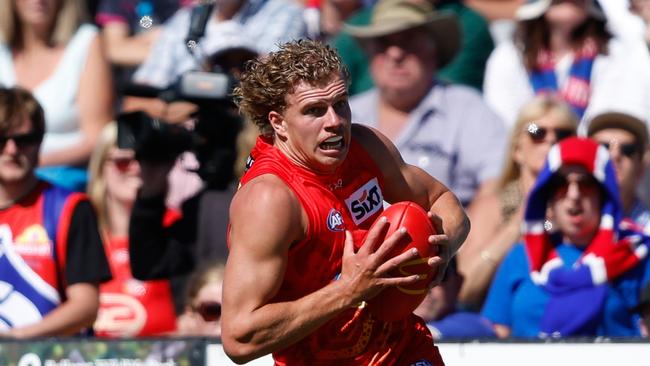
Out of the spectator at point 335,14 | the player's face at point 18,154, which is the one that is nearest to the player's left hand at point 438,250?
the player's face at point 18,154

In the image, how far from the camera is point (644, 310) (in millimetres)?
6031

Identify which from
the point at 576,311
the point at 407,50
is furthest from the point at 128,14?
the point at 576,311

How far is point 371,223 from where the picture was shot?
15.2 ft

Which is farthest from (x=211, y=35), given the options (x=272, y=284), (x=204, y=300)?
(x=272, y=284)

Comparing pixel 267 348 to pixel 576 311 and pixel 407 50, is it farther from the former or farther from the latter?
pixel 407 50

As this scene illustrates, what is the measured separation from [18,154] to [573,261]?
2660mm

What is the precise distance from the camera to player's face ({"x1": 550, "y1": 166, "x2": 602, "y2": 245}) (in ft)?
20.4

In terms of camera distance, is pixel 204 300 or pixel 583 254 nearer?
pixel 583 254

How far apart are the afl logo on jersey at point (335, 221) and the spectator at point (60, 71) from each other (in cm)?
373

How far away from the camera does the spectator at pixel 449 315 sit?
624cm

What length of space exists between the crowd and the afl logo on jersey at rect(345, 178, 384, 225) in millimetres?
11

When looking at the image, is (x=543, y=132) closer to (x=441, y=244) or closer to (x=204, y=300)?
(x=204, y=300)

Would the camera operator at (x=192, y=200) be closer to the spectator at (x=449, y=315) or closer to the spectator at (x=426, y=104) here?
the spectator at (x=426, y=104)

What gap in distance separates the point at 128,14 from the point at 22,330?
310cm
